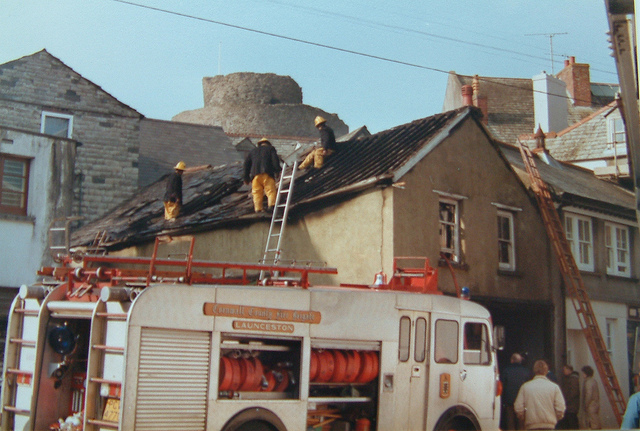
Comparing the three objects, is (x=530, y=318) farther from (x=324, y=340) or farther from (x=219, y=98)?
(x=219, y=98)

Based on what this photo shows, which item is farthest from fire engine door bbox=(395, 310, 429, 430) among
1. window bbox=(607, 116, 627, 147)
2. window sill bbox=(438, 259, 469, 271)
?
window bbox=(607, 116, 627, 147)

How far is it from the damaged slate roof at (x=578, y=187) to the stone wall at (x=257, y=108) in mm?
34165

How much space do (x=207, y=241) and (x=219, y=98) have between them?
154 ft

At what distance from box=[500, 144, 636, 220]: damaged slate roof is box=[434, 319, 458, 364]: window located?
27.5 feet

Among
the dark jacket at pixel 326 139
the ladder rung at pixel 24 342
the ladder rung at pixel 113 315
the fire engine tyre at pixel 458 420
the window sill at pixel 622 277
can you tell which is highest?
the dark jacket at pixel 326 139

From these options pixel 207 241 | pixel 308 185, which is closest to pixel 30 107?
pixel 207 241

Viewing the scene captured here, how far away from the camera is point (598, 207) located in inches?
773

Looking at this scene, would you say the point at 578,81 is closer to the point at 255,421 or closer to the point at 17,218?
the point at 17,218

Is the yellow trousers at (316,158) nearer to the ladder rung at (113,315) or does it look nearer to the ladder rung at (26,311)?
the ladder rung at (26,311)

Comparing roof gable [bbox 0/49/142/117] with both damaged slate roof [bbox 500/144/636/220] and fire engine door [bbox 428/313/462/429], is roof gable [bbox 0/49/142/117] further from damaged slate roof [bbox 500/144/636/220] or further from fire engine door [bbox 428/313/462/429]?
fire engine door [bbox 428/313/462/429]

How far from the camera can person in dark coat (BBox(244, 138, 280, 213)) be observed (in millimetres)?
15672

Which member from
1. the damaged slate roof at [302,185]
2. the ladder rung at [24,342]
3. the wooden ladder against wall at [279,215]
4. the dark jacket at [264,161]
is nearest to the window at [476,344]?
the damaged slate roof at [302,185]

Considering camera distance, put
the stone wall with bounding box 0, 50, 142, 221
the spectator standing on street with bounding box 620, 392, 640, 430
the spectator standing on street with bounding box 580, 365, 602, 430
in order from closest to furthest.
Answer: the spectator standing on street with bounding box 620, 392, 640, 430 < the spectator standing on street with bounding box 580, 365, 602, 430 < the stone wall with bounding box 0, 50, 142, 221

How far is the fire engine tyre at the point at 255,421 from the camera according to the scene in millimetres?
8242
